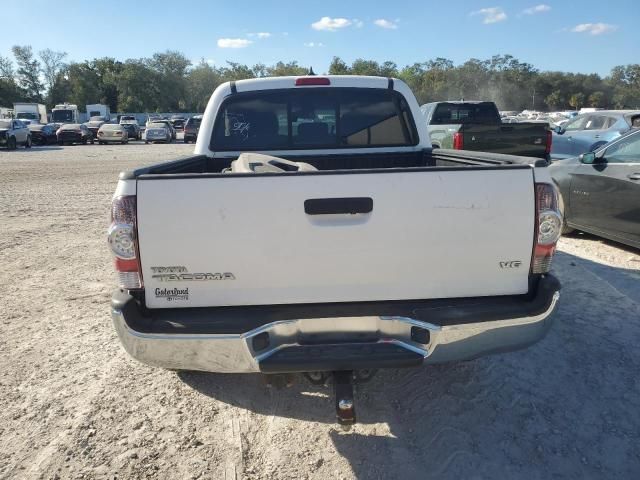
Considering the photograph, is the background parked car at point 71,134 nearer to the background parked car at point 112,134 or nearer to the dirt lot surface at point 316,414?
the background parked car at point 112,134

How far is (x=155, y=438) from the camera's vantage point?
9.25 feet

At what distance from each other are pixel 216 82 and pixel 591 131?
103101 mm

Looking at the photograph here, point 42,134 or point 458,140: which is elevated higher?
point 458,140

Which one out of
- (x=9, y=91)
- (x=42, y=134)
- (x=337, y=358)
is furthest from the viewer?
(x=9, y=91)

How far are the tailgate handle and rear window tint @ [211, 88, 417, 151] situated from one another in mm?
→ 2142

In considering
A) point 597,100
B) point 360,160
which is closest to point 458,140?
point 360,160

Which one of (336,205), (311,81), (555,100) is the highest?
(555,100)

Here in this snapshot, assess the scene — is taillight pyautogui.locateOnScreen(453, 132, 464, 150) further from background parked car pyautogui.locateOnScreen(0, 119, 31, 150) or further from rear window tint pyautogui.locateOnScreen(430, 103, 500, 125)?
background parked car pyautogui.locateOnScreen(0, 119, 31, 150)

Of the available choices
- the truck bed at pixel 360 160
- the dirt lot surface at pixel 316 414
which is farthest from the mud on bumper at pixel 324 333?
Result: the truck bed at pixel 360 160

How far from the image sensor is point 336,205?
2.37 metres

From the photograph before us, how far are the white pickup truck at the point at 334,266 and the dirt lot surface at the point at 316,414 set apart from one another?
0.58 metres

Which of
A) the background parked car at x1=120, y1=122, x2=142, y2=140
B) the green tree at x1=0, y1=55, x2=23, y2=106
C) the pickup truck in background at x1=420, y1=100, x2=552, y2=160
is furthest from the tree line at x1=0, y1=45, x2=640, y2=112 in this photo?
the pickup truck in background at x1=420, y1=100, x2=552, y2=160

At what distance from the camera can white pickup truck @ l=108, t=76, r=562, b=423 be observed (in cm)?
235

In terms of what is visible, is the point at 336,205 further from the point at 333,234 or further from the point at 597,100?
the point at 597,100
